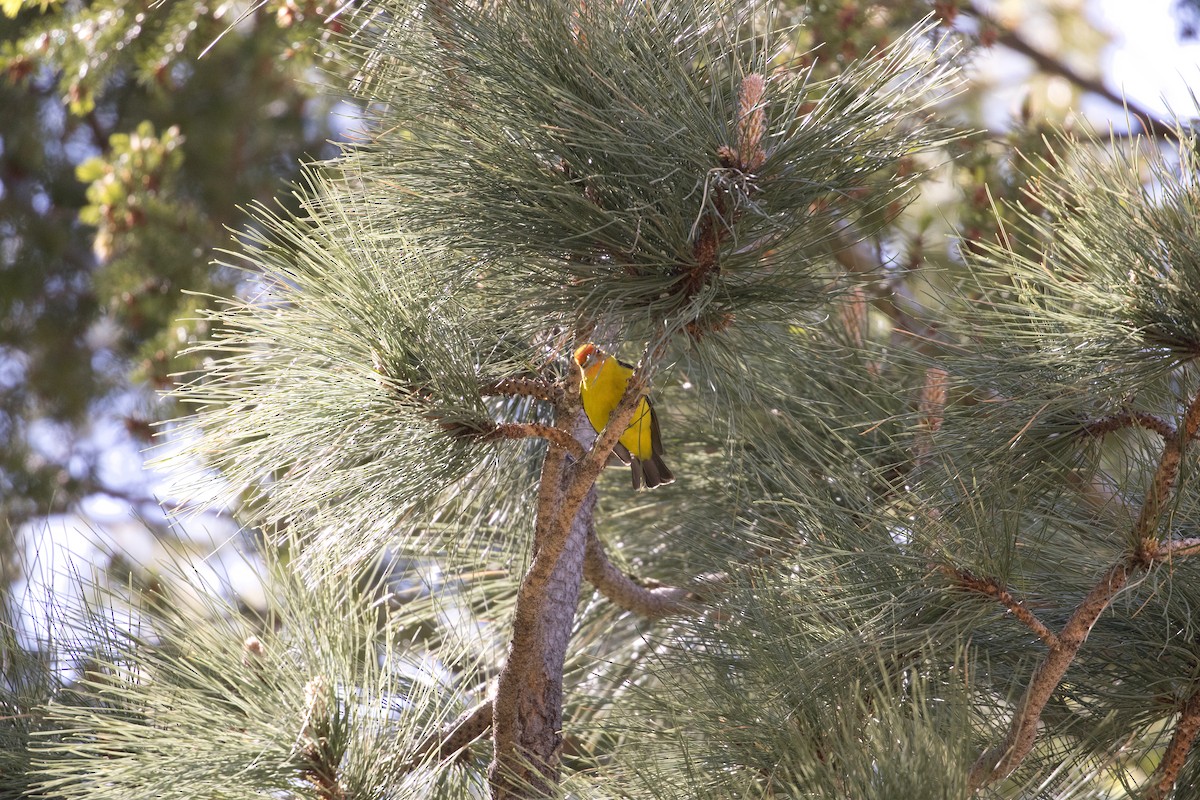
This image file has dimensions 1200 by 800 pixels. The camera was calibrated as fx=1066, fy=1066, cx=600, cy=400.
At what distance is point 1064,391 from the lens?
109 cm

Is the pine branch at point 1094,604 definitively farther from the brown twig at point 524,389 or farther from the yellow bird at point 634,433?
the yellow bird at point 634,433

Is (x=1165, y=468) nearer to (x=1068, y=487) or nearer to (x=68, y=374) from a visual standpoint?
(x=1068, y=487)

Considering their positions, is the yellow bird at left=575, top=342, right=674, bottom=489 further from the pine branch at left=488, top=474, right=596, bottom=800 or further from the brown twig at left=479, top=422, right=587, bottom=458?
the brown twig at left=479, top=422, right=587, bottom=458

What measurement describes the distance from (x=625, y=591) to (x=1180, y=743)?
2.73 feet

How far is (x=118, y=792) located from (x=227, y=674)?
0.56ft

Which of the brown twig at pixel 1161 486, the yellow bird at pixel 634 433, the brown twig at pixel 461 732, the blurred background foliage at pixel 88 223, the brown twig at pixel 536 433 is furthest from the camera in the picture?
the blurred background foliage at pixel 88 223

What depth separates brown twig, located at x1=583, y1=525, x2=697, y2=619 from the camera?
65.7 inches

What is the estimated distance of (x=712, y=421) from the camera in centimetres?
124

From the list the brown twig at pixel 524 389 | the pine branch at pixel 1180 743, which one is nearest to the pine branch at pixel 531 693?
the brown twig at pixel 524 389

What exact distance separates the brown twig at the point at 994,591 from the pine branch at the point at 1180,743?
0.19 meters

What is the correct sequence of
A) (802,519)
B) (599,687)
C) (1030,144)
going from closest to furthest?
(802,519) < (599,687) < (1030,144)

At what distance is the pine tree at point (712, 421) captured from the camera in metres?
1.05

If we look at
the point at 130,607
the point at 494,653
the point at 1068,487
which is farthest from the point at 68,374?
the point at 1068,487

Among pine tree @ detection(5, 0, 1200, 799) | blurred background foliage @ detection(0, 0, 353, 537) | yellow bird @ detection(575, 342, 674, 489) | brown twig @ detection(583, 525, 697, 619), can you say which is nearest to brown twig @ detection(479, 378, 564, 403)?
pine tree @ detection(5, 0, 1200, 799)
